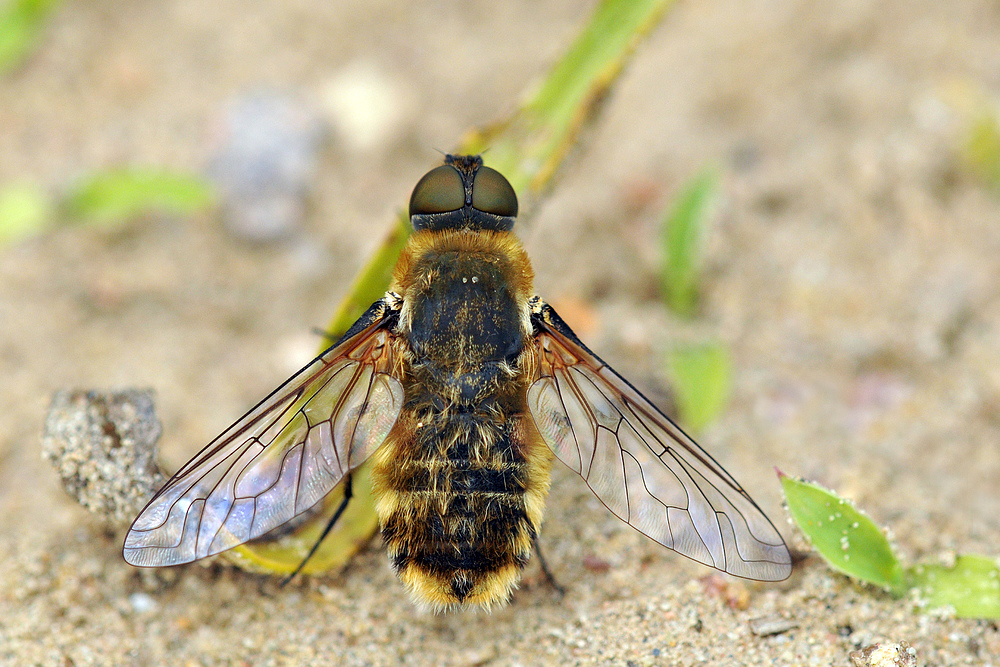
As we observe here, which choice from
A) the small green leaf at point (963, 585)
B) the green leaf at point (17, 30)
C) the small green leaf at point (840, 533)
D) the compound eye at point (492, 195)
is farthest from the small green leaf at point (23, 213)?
the small green leaf at point (963, 585)

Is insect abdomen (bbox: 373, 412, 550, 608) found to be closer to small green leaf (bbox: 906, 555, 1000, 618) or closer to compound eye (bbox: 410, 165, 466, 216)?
compound eye (bbox: 410, 165, 466, 216)

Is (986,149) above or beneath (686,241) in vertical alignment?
above

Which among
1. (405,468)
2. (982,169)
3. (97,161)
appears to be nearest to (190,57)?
(97,161)

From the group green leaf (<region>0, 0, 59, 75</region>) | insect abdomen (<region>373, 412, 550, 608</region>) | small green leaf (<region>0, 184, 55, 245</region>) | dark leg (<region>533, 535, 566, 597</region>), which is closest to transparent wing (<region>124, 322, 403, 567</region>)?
insect abdomen (<region>373, 412, 550, 608</region>)

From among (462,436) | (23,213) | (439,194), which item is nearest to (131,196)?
(23,213)

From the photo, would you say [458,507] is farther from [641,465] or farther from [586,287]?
[586,287]

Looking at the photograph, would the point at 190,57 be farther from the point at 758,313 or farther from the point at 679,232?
the point at 758,313

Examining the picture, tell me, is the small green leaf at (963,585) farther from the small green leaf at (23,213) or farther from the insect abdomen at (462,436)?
the small green leaf at (23,213)
